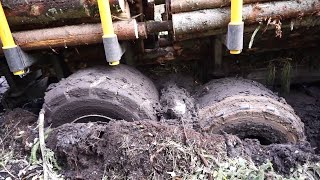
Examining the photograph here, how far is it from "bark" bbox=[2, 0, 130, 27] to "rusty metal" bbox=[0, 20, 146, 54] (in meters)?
0.08

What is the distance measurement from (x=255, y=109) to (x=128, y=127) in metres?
1.13

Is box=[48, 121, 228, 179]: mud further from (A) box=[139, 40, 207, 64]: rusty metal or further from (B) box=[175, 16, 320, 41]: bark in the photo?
(A) box=[139, 40, 207, 64]: rusty metal

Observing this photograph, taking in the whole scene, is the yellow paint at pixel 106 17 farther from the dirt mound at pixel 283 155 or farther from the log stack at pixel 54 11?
the dirt mound at pixel 283 155

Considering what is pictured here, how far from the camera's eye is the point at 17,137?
2.74 metres

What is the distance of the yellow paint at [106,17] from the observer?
2480 millimetres

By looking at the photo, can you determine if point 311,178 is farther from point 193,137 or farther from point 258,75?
point 258,75

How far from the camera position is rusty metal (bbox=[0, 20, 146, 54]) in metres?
2.74

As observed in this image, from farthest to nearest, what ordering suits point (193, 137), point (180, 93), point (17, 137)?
point (180, 93) → point (17, 137) → point (193, 137)

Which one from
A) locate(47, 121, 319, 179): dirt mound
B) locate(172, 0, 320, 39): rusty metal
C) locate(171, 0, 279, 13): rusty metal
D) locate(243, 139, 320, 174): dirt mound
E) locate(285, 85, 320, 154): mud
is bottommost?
locate(285, 85, 320, 154): mud

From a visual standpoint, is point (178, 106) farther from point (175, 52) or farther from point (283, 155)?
point (283, 155)

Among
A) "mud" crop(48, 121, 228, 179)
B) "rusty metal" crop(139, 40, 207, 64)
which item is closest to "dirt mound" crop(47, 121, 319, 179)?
"mud" crop(48, 121, 228, 179)

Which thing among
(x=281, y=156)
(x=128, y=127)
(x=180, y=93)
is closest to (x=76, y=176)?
(x=128, y=127)

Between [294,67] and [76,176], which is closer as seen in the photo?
[76,176]

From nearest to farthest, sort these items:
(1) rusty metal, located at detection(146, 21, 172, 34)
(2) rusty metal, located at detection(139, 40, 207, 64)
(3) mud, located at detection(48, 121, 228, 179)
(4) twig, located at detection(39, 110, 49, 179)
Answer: (3) mud, located at detection(48, 121, 228, 179) → (4) twig, located at detection(39, 110, 49, 179) → (1) rusty metal, located at detection(146, 21, 172, 34) → (2) rusty metal, located at detection(139, 40, 207, 64)
